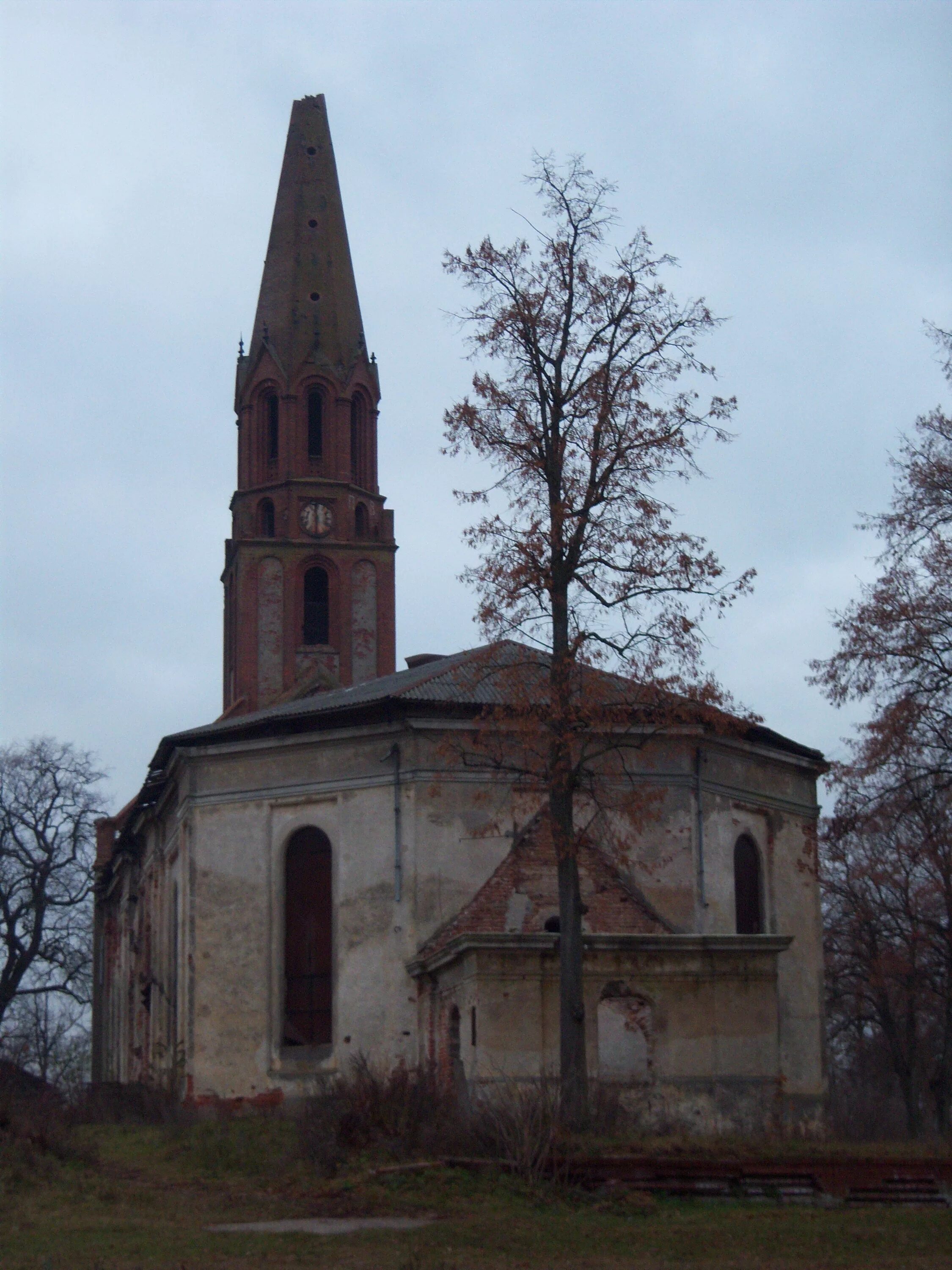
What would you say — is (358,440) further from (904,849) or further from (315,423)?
(904,849)

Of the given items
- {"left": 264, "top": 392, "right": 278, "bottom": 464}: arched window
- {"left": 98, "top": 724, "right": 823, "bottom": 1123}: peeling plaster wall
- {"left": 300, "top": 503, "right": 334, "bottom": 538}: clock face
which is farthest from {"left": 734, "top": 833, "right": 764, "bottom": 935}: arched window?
{"left": 264, "top": 392, "right": 278, "bottom": 464}: arched window

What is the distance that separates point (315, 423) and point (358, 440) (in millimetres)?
1638

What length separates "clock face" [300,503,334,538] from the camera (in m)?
55.8

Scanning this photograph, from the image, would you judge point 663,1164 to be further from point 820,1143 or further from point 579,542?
point 579,542

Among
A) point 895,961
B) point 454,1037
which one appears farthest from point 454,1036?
point 895,961

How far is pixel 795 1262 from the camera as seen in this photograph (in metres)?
13.7

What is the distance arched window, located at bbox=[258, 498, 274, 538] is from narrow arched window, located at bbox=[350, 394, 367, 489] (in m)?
3.13

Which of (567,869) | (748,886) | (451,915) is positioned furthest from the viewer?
(748,886)

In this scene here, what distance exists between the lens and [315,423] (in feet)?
189

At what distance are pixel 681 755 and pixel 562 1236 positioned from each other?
15.5 meters

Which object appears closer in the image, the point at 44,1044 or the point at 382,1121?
the point at 382,1121

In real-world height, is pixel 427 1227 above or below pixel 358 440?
below

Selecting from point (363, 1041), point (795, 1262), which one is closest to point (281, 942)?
point (363, 1041)

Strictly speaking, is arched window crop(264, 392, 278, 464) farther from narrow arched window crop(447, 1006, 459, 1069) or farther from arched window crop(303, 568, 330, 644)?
narrow arched window crop(447, 1006, 459, 1069)
